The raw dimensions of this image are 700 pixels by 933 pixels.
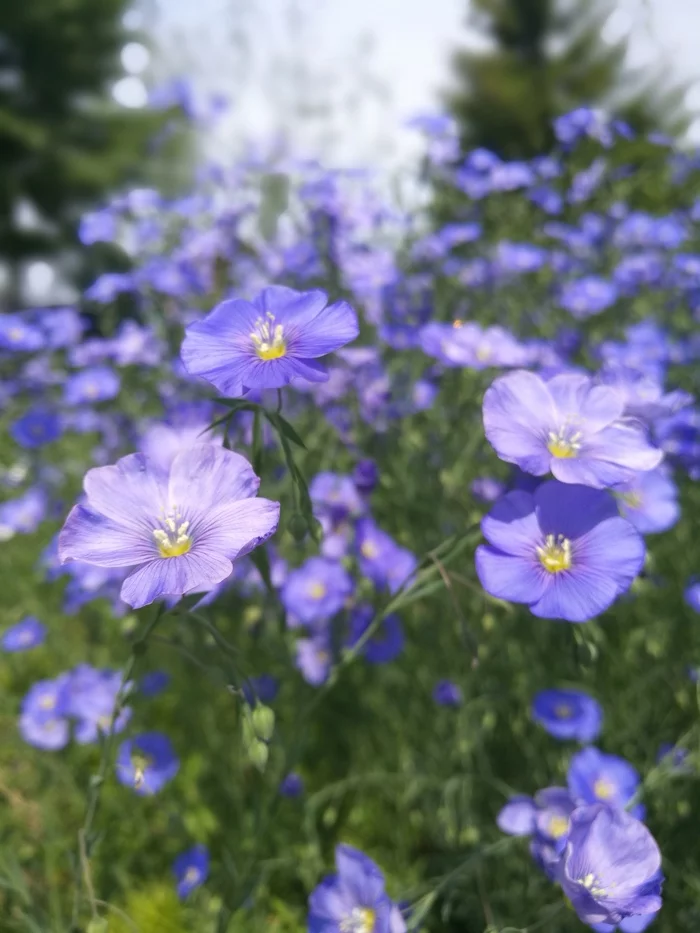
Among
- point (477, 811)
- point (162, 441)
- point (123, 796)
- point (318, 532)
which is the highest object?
point (318, 532)

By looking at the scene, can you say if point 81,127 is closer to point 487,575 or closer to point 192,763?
point 192,763

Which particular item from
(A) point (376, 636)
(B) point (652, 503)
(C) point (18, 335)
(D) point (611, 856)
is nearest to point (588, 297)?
(B) point (652, 503)

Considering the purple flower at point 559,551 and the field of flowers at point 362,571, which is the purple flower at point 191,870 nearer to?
the field of flowers at point 362,571

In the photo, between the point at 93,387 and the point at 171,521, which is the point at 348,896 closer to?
the point at 171,521

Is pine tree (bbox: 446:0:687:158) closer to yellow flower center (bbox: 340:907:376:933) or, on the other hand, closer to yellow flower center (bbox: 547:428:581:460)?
yellow flower center (bbox: 547:428:581:460)

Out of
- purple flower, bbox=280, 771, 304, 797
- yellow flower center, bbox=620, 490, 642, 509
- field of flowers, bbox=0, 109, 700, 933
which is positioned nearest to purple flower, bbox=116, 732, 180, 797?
field of flowers, bbox=0, 109, 700, 933

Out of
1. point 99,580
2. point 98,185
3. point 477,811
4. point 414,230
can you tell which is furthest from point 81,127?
point 477,811

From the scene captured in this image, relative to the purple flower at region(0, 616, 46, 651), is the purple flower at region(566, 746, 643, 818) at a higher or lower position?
higher
